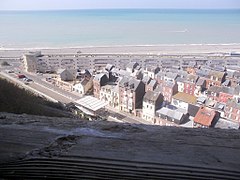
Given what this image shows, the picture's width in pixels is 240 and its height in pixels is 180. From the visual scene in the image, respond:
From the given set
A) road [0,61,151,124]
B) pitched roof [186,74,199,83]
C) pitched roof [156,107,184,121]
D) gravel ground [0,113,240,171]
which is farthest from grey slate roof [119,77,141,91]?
gravel ground [0,113,240,171]

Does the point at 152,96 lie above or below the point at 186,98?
above

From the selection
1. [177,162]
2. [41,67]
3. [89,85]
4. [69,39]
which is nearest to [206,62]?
[89,85]

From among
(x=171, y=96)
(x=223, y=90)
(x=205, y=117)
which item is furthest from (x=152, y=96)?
(x=223, y=90)

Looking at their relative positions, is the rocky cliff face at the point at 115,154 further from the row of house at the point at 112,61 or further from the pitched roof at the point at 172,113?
the row of house at the point at 112,61

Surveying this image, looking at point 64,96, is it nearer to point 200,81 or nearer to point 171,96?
point 171,96

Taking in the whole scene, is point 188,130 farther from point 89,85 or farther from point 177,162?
point 89,85

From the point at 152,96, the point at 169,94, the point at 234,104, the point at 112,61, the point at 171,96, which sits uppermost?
the point at 112,61

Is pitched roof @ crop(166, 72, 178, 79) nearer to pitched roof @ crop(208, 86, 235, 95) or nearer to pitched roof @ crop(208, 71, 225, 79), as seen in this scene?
pitched roof @ crop(208, 71, 225, 79)

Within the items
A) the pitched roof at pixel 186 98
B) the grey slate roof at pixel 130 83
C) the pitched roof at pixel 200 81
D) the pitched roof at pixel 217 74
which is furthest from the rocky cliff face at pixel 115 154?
the pitched roof at pixel 217 74

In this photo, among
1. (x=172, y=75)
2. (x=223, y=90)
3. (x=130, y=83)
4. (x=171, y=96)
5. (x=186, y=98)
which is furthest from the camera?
(x=172, y=75)
